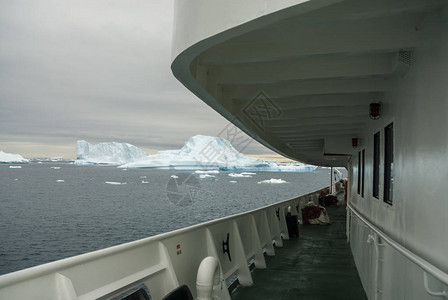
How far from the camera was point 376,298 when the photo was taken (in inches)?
156

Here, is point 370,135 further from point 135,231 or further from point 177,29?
point 135,231

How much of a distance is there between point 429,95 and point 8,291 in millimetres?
2665

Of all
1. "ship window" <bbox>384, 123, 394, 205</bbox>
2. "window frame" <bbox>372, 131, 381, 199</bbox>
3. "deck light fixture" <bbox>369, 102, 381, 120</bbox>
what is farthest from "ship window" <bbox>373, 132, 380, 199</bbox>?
"ship window" <bbox>384, 123, 394, 205</bbox>

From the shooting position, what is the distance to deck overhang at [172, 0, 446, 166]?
2.33 m

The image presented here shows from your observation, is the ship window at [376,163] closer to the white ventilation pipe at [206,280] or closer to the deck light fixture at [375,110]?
the deck light fixture at [375,110]

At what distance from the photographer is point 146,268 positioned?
133 inches

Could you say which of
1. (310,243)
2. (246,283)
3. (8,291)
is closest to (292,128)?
(310,243)

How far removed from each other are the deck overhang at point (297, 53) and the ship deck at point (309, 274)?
2.14m

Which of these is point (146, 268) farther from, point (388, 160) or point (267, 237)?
point (267, 237)

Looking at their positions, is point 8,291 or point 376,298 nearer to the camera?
point 8,291

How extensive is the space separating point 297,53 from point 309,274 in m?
3.83

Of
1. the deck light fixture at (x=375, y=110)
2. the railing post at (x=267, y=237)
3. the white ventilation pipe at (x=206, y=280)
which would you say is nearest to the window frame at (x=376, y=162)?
the deck light fixture at (x=375, y=110)

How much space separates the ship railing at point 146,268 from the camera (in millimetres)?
2377

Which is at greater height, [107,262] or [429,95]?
[429,95]
